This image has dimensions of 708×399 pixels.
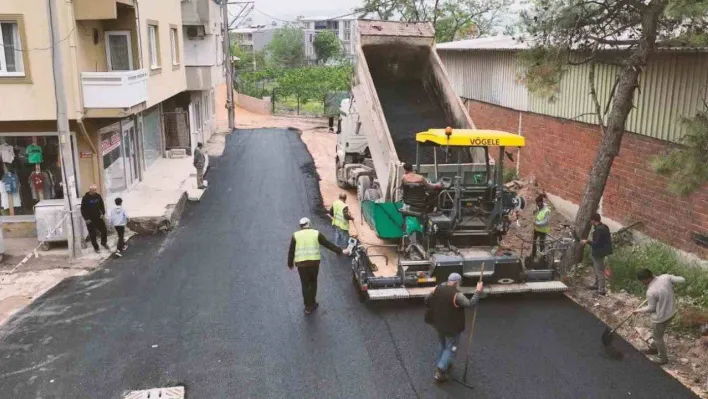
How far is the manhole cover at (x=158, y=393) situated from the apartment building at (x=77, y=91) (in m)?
6.89

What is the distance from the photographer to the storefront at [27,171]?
15.2 meters

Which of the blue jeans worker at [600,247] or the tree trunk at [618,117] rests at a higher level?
the tree trunk at [618,117]

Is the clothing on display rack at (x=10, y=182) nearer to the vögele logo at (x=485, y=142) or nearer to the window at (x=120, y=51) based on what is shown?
the window at (x=120, y=51)

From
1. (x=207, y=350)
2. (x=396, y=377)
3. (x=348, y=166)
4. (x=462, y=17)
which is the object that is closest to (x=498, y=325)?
(x=396, y=377)

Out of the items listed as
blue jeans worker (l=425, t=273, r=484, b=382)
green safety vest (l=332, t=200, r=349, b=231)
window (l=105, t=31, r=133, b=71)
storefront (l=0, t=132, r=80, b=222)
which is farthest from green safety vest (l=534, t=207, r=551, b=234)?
window (l=105, t=31, r=133, b=71)

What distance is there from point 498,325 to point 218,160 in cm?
1922

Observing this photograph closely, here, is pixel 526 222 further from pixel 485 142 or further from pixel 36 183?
pixel 36 183

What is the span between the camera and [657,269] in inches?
426

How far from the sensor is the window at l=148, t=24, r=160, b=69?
19.8 meters

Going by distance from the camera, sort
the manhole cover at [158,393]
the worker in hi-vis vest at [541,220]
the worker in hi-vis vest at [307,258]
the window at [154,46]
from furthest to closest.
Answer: the window at [154,46], the worker in hi-vis vest at [541,220], the worker in hi-vis vest at [307,258], the manhole cover at [158,393]

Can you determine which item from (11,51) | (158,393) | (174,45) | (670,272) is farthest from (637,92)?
(174,45)

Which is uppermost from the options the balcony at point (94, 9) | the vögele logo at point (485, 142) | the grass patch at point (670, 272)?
the balcony at point (94, 9)

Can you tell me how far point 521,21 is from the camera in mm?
11336

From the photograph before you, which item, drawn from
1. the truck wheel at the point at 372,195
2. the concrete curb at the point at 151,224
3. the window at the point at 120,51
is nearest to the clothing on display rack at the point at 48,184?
the concrete curb at the point at 151,224
